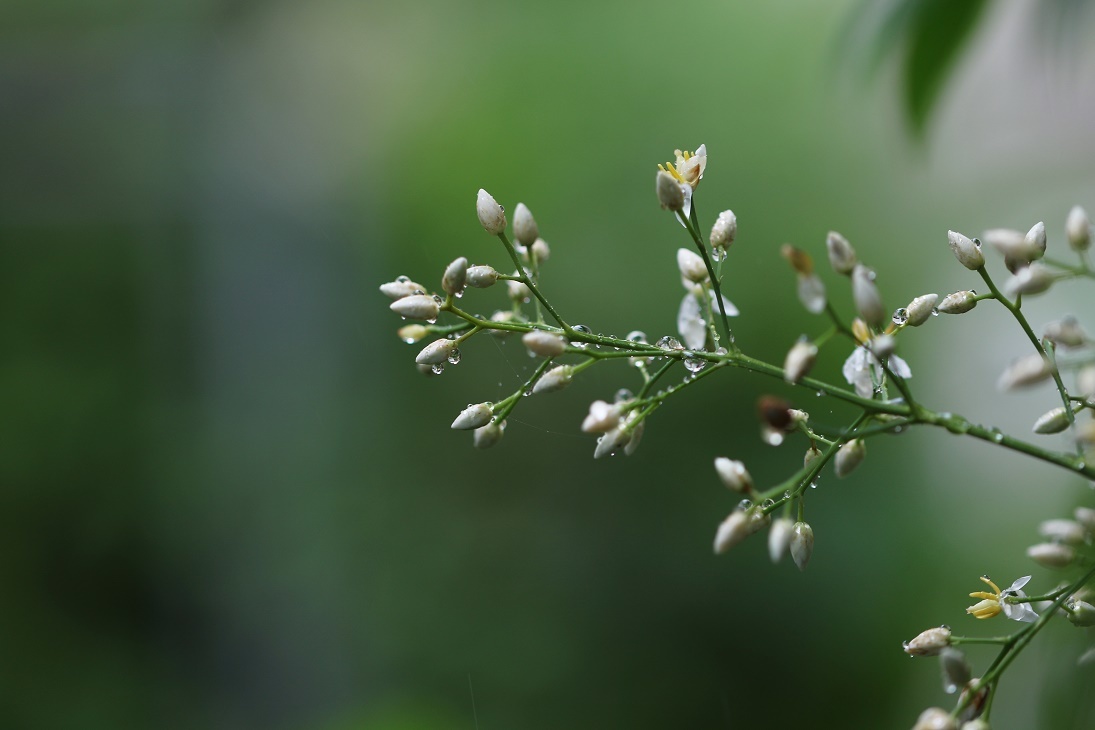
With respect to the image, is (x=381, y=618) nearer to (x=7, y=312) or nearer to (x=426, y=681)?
(x=426, y=681)

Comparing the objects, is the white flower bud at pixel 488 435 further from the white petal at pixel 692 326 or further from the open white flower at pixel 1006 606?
the open white flower at pixel 1006 606

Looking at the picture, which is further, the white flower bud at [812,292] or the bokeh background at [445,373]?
the bokeh background at [445,373]

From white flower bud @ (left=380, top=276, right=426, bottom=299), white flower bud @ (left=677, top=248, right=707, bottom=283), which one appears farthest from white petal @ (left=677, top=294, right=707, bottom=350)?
white flower bud @ (left=380, top=276, right=426, bottom=299)

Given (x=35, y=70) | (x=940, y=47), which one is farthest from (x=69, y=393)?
(x=940, y=47)

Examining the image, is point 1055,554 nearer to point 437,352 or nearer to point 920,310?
point 920,310

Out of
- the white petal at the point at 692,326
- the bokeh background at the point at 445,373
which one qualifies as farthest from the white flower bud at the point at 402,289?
the bokeh background at the point at 445,373

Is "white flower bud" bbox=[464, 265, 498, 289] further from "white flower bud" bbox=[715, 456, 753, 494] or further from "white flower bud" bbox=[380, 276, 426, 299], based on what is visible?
"white flower bud" bbox=[715, 456, 753, 494]
